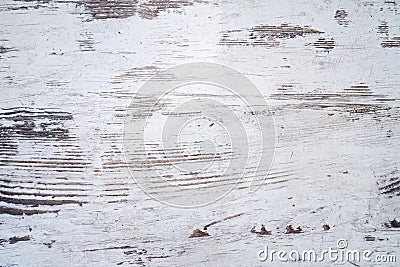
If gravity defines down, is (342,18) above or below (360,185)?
above

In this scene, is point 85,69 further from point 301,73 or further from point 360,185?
point 360,185

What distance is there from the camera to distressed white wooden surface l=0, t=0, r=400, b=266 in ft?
1.73

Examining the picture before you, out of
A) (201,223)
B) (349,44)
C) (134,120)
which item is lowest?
(201,223)

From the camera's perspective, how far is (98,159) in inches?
21.0

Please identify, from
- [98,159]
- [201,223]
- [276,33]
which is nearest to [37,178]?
[98,159]

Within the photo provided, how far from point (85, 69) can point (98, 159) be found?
0.12 meters

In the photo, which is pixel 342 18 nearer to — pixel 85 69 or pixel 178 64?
pixel 178 64

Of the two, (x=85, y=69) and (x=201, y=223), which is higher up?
(x=85, y=69)

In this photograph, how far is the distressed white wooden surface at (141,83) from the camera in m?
0.53

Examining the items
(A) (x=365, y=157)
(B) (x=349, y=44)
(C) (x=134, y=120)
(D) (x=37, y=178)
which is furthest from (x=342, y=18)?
(D) (x=37, y=178)

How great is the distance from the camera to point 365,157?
0.55 meters

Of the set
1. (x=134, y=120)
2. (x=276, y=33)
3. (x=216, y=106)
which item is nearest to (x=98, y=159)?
(x=134, y=120)

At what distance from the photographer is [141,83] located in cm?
55

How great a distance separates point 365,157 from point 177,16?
32 cm
